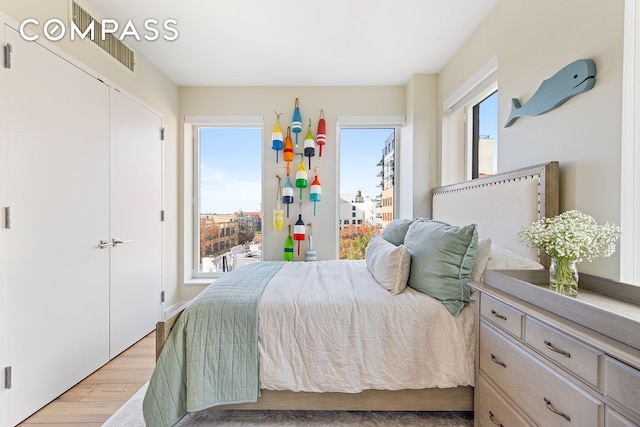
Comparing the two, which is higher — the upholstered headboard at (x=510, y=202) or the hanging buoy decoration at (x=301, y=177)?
the hanging buoy decoration at (x=301, y=177)

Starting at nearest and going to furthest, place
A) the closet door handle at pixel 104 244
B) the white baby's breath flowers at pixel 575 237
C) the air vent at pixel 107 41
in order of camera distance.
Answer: the white baby's breath flowers at pixel 575 237 → the air vent at pixel 107 41 → the closet door handle at pixel 104 244

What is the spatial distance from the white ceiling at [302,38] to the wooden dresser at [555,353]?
192 centimetres

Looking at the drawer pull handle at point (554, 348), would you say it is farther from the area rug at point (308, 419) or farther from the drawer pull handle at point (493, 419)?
the area rug at point (308, 419)

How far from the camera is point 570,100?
1.35 m

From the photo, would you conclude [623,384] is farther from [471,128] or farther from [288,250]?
[288,250]

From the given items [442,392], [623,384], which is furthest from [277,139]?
[623,384]

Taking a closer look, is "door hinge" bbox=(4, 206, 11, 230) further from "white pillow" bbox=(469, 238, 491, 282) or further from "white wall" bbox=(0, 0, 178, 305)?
"white pillow" bbox=(469, 238, 491, 282)

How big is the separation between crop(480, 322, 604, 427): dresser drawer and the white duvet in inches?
5.8

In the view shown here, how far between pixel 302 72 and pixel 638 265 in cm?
282

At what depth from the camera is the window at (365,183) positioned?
3291 millimetres

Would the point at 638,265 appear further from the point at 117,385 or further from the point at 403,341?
the point at 117,385

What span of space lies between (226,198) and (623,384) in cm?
335

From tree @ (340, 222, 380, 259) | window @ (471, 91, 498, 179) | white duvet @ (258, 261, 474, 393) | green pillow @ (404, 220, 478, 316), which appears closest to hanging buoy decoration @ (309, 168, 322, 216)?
tree @ (340, 222, 380, 259)

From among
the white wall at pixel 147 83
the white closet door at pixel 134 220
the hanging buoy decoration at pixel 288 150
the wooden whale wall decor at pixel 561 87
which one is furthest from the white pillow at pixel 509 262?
the white wall at pixel 147 83
